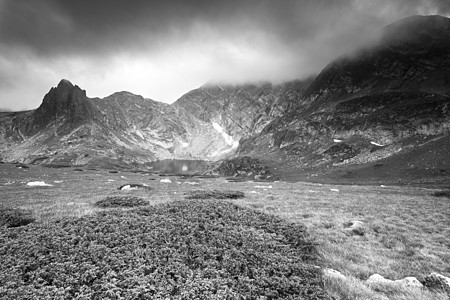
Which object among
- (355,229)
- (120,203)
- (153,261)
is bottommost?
(355,229)

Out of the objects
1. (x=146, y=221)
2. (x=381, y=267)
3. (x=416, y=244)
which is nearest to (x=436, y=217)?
(x=416, y=244)

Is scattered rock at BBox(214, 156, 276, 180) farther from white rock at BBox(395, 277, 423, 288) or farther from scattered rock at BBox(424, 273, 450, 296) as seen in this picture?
scattered rock at BBox(424, 273, 450, 296)

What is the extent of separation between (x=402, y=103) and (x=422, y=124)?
1266 inches

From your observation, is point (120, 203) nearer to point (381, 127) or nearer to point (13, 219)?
point (13, 219)

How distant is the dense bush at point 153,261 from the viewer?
586cm

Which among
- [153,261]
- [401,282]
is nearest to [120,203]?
[153,261]

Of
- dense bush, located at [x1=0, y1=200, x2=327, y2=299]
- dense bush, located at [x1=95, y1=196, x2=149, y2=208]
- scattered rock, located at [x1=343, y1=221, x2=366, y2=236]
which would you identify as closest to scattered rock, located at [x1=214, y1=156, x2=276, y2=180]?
scattered rock, located at [x1=343, y1=221, x2=366, y2=236]

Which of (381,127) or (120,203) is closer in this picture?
(120,203)

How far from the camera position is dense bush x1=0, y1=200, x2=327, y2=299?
5.86 m

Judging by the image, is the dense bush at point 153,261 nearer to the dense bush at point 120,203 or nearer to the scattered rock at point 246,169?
the dense bush at point 120,203

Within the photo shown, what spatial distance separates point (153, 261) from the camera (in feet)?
23.7

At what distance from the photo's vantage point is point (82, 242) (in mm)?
8141

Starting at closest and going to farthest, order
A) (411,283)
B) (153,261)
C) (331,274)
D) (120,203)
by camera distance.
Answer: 1. (153,261)
2. (411,283)
3. (331,274)
4. (120,203)

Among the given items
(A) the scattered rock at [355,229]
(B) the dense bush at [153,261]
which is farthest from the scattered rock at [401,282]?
(A) the scattered rock at [355,229]
